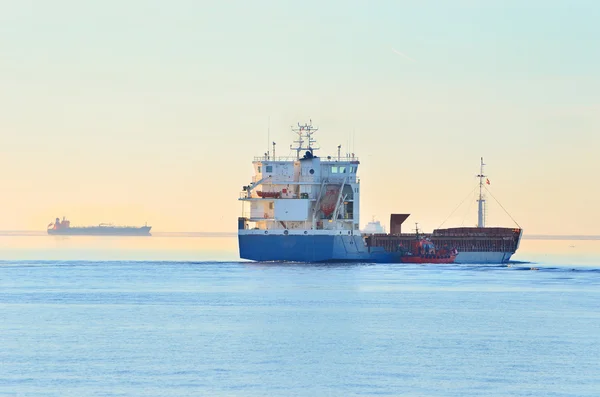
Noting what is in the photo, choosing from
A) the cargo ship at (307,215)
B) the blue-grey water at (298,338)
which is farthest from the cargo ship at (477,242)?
the blue-grey water at (298,338)

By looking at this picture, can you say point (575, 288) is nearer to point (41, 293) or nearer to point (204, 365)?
point (41, 293)

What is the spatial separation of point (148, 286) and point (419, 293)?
1891cm

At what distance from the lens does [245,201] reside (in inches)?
4235

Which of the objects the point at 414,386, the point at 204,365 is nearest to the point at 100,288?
the point at 204,365

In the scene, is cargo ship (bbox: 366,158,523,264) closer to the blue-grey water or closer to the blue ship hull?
the blue ship hull

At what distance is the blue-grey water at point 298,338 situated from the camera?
38.8m

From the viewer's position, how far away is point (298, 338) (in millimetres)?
50094

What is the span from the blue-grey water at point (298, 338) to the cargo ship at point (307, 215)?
1719 centimetres

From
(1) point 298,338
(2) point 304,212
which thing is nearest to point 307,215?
(2) point 304,212

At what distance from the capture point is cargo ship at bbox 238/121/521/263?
10450 centimetres

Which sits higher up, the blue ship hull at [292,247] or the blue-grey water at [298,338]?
the blue ship hull at [292,247]

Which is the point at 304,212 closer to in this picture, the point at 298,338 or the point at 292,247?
the point at 292,247

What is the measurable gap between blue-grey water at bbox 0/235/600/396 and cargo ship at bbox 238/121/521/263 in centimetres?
1719

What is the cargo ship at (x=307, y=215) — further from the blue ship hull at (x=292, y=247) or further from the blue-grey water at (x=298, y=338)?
the blue-grey water at (x=298, y=338)
